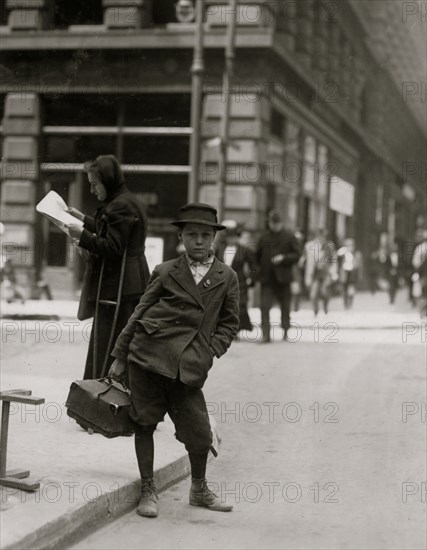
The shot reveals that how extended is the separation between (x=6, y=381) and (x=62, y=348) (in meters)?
3.33

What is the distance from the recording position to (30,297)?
18.2 metres

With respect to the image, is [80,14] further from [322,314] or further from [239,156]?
[322,314]

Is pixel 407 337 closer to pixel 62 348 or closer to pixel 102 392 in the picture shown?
pixel 62 348

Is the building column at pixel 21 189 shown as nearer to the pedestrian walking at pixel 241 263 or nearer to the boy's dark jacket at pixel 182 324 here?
the pedestrian walking at pixel 241 263

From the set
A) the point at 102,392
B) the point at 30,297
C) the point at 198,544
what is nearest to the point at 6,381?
the point at 102,392

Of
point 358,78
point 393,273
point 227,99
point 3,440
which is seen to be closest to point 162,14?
point 227,99

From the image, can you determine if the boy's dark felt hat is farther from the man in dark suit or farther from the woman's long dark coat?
the man in dark suit

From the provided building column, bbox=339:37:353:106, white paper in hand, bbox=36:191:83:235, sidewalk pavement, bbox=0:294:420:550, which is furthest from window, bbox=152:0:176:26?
white paper in hand, bbox=36:191:83:235

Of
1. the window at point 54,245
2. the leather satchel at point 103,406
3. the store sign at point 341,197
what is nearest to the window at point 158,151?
the window at point 54,245

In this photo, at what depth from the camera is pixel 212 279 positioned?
542 centimetres

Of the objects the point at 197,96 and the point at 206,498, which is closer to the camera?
the point at 206,498

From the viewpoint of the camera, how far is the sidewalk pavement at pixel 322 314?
54.7 ft

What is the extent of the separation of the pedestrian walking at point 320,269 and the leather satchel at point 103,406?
13.4m

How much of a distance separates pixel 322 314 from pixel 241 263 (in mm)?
5594
